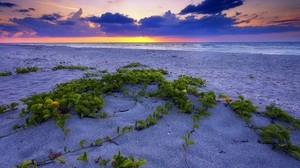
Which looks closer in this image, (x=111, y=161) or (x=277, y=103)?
(x=111, y=161)

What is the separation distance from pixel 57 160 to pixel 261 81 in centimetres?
843

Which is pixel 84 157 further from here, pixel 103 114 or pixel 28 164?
pixel 103 114

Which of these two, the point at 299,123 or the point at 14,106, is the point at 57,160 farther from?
the point at 299,123

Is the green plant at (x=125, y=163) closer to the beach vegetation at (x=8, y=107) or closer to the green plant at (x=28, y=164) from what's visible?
the green plant at (x=28, y=164)

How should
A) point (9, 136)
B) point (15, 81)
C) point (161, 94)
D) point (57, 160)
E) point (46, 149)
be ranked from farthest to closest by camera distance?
point (15, 81), point (161, 94), point (9, 136), point (46, 149), point (57, 160)

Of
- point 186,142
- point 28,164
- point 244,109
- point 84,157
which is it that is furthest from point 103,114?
point 244,109

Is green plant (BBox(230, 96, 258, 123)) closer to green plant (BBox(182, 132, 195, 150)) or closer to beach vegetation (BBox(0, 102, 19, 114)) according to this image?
green plant (BBox(182, 132, 195, 150))

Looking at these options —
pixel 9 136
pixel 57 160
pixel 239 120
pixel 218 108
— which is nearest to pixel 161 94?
pixel 218 108

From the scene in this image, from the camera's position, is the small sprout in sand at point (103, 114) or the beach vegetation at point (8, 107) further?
the beach vegetation at point (8, 107)

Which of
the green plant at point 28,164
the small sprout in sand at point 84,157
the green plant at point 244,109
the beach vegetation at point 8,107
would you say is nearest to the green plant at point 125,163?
the small sprout in sand at point 84,157

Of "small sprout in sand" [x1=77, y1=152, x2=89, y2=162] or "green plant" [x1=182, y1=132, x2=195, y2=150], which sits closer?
"small sprout in sand" [x1=77, y1=152, x2=89, y2=162]

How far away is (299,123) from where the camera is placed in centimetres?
409

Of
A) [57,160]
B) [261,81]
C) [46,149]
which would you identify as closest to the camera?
[57,160]

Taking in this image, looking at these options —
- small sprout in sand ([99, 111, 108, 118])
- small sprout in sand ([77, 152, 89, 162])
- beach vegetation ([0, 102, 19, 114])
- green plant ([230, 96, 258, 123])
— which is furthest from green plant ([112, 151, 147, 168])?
beach vegetation ([0, 102, 19, 114])
